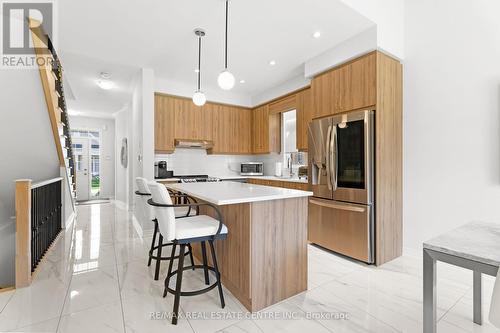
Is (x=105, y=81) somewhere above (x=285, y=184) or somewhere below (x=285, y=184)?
above

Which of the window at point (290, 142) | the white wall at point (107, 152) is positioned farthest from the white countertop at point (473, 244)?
the white wall at point (107, 152)

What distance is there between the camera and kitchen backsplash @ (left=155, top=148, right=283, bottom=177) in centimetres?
505

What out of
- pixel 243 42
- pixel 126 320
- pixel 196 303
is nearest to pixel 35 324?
pixel 126 320

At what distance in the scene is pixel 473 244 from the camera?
1.14m

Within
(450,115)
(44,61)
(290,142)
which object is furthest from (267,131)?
(44,61)

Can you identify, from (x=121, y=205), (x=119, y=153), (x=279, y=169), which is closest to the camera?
(x=279, y=169)

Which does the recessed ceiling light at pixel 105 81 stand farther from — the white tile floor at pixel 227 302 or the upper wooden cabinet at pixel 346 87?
the upper wooden cabinet at pixel 346 87

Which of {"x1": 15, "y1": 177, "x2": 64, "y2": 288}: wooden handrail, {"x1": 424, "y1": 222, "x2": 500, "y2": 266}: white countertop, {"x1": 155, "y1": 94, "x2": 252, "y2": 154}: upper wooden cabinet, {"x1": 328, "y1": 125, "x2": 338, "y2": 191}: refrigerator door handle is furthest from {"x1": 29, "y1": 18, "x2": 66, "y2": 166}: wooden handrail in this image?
{"x1": 424, "y1": 222, "x2": 500, "y2": 266}: white countertop

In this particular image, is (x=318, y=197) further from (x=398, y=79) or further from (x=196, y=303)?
(x=196, y=303)

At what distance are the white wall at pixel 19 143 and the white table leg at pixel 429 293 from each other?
391cm

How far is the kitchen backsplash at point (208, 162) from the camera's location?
505cm

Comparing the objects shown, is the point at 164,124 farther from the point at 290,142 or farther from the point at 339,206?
the point at 339,206

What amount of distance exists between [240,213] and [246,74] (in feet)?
10.3

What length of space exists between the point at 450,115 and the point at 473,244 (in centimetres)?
218
